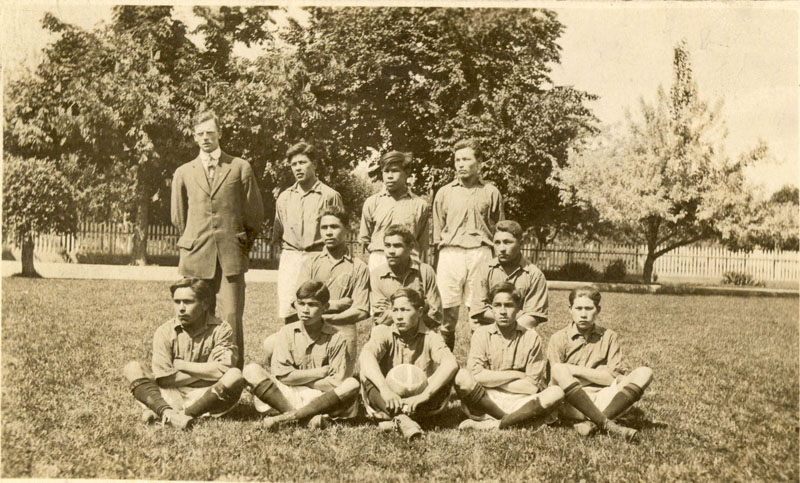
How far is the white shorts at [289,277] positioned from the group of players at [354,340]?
18mm

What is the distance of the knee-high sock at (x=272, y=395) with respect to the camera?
4.16m

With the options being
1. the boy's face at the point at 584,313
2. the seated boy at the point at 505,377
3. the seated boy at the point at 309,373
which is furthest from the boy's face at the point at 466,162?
the seated boy at the point at 309,373

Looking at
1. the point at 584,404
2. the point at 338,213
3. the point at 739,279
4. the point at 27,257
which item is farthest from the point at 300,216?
the point at 739,279

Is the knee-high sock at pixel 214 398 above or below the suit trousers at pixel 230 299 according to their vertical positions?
below

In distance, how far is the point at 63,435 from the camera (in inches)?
159

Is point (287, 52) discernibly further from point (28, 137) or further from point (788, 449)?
point (788, 449)

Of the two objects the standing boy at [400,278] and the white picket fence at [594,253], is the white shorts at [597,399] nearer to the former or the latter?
the standing boy at [400,278]

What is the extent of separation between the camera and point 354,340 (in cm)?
481

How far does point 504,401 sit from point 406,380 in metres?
0.66

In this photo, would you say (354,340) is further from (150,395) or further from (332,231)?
(150,395)

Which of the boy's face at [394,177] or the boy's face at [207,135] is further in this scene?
the boy's face at [394,177]

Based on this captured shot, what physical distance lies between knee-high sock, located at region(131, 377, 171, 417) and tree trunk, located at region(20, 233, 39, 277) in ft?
21.7

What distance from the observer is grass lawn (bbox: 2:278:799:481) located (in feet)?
12.1

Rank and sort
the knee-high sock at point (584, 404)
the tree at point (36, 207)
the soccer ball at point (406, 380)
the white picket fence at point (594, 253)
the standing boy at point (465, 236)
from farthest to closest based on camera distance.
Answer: the white picket fence at point (594, 253) → the tree at point (36, 207) → the standing boy at point (465, 236) → the soccer ball at point (406, 380) → the knee-high sock at point (584, 404)
